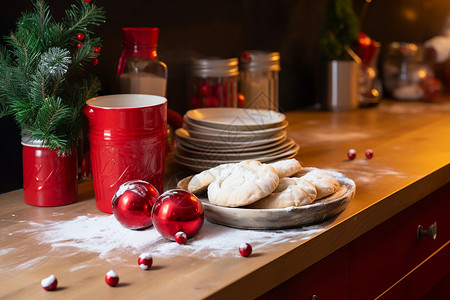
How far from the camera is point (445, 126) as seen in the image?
1.82 metres

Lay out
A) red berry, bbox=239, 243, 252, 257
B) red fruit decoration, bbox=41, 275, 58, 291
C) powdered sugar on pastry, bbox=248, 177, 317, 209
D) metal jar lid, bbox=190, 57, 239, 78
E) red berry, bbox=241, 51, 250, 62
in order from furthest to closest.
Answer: red berry, bbox=241, 51, 250, 62, metal jar lid, bbox=190, 57, 239, 78, powdered sugar on pastry, bbox=248, 177, 317, 209, red berry, bbox=239, 243, 252, 257, red fruit decoration, bbox=41, 275, 58, 291

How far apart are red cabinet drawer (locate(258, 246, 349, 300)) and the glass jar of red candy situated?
680 millimetres

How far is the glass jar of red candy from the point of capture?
62.7 inches

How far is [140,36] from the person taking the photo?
4.30 ft

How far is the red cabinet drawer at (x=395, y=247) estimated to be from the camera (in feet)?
3.63

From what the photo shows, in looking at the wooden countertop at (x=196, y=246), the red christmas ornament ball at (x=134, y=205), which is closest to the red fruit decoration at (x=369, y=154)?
the wooden countertop at (x=196, y=246)

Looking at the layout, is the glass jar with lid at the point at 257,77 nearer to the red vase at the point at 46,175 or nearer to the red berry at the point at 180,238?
the red vase at the point at 46,175

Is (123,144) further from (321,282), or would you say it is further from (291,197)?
(321,282)

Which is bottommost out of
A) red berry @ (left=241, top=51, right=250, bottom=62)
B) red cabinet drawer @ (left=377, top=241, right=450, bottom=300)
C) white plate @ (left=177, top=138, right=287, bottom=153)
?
red cabinet drawer @ (left=377, top=241, right=450, bottom=300)

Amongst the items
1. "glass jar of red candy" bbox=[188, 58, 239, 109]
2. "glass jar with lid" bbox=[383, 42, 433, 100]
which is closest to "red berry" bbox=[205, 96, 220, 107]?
"glass jar of red candy" bbox=[188, 58, 239, 109]

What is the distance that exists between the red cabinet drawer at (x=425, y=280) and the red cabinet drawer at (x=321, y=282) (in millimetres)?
166

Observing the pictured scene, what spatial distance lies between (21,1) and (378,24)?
66.9 inches

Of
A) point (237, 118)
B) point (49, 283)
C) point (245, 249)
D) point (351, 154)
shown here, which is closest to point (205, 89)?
point (237, 118)

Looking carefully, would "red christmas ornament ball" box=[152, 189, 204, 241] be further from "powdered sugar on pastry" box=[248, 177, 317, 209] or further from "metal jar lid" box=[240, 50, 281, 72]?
"metal jar lid" box=[240, 50, 281, 72]
